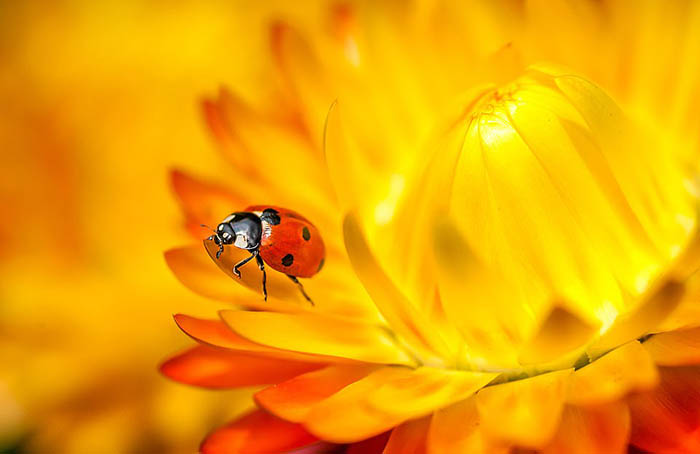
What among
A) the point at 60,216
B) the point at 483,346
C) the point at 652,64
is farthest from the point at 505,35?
the point at 60,216

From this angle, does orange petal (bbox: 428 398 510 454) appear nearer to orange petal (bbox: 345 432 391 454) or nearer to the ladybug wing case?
orange petal (bbox: 345 432 391 454)

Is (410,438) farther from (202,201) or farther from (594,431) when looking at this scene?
(202,201)

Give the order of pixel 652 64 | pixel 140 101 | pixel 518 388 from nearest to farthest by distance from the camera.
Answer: pixel 518 388, pixel 652 64, pixel 140 101

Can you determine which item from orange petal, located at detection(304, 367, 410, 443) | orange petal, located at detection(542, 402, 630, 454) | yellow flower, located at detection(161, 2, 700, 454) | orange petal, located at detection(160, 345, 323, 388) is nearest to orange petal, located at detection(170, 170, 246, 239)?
yellow flower, located at detection(161, 2, 700, 454)

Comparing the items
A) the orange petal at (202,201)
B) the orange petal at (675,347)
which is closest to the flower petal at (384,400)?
the orange petal at (675,347)

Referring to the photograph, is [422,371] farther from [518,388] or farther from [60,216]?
[60,216]
